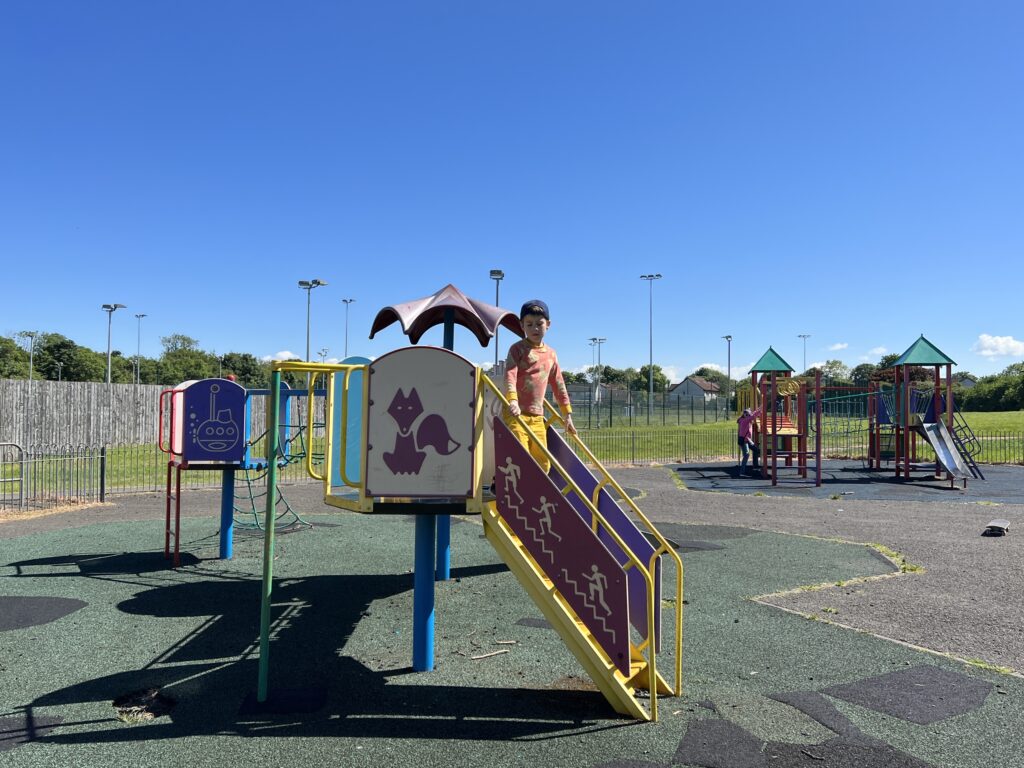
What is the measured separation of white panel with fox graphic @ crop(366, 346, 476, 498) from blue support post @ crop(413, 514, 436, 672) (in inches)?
22.3

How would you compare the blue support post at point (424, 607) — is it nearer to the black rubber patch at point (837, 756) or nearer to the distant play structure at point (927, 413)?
the black rubber patch at point (837, 756)

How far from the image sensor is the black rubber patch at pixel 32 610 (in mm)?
6031

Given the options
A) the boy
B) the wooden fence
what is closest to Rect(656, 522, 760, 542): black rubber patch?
the boy

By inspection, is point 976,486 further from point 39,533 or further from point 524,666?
point 39,533

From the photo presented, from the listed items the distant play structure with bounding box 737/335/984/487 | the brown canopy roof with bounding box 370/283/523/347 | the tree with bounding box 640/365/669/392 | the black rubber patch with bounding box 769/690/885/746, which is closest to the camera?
the black rubber patch with bounding box 769/690/885/746

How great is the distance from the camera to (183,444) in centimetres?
866

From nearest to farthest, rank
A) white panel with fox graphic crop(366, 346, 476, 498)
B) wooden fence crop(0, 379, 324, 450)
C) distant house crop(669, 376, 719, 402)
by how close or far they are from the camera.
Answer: white panel with fox graphic crop(366, 346, 476, 498) → wooden fence crop(0, 379, 324, 450) → distant house crop(669, 376, 719, 402)

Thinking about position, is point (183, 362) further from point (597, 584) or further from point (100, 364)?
point (597, 584)

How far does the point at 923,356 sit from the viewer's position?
20406 millimetres

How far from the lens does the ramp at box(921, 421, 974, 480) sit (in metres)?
18.4

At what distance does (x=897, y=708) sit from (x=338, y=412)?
4.83 metres

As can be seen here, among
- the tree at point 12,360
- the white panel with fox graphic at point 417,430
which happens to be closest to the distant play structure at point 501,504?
the white panel with fox graphic at point 417,430

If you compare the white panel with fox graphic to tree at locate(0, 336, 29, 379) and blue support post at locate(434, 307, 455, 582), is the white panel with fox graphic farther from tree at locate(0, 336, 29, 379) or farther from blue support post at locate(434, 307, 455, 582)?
tree at locate(0, 336, 29, 379)

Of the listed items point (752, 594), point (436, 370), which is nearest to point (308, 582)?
point (436, 370)
